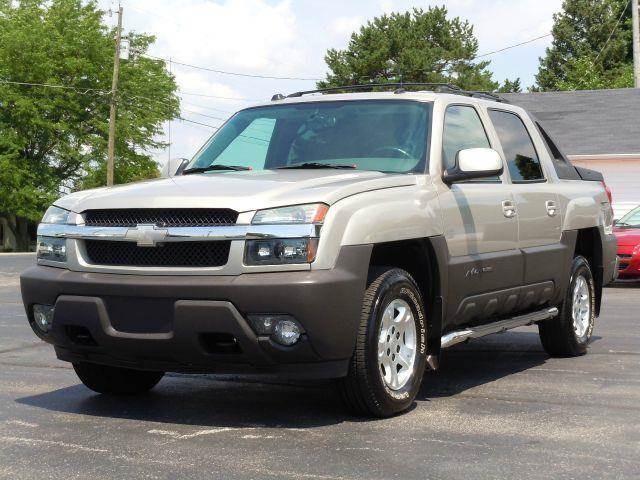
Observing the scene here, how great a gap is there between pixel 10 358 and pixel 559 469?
17.4 ft

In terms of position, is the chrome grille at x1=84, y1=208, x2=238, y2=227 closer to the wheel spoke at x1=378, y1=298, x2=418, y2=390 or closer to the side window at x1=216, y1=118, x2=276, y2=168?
the wheel spoke at x1=378, y1=298, x2=418, y2=390

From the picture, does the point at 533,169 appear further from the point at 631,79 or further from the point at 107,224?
the point at 631,79

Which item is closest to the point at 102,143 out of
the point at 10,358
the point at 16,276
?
the point at 16,276

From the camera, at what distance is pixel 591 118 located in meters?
33.6

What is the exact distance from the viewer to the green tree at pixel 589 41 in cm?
7231

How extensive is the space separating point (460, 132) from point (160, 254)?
2484 millimetres

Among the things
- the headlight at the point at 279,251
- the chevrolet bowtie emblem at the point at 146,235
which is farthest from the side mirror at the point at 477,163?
the chevrolet bowtie emblem at the point at 146,235

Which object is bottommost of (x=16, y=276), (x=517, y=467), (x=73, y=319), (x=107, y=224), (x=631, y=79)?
(x=16, y=276)

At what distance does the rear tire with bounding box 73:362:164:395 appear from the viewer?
22.2 ft

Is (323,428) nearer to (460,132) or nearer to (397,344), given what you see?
(397,344)

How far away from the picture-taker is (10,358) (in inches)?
348

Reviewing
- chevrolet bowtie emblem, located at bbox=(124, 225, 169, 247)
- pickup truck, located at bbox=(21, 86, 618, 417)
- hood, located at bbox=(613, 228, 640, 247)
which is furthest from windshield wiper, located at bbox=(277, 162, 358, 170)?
hood, located at bbox=(613, 228, 640, 247)

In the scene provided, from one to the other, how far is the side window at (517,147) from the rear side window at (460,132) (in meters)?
0.29

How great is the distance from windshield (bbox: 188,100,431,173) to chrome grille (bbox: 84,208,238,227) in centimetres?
131
